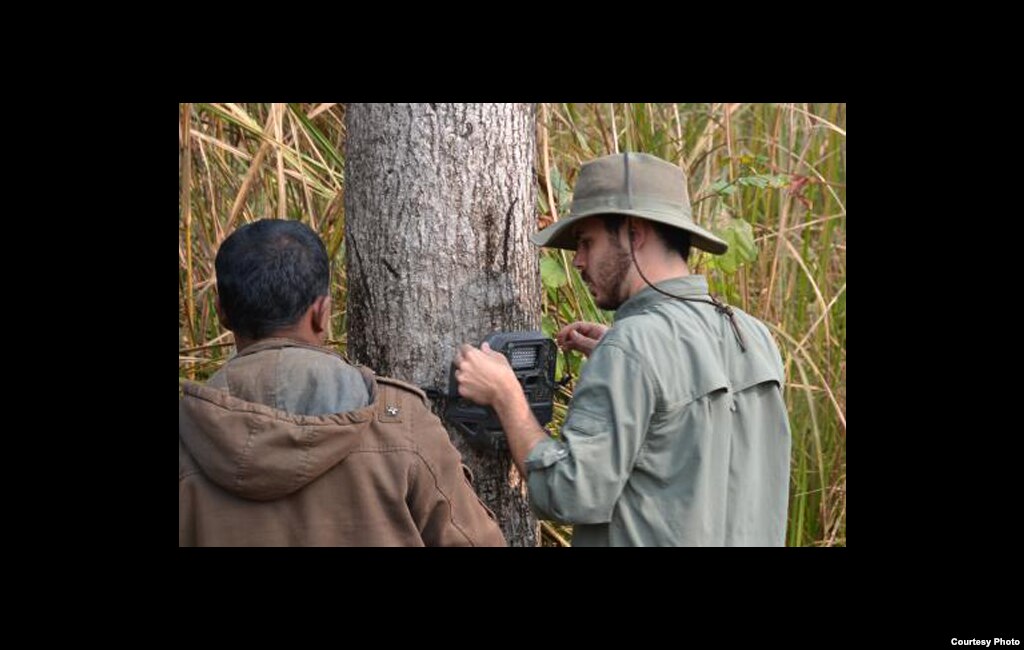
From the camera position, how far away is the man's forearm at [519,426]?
8.56 feet

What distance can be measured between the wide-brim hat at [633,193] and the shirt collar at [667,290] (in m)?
0.12

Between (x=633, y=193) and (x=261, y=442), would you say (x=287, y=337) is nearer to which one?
(x=261, y=442)

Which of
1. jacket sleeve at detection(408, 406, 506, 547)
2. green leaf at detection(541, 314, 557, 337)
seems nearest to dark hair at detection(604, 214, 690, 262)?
jacket sleeve at detection(408, 406, 506, 547)

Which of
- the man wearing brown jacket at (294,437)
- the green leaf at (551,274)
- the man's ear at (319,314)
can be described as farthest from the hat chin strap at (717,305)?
the green leaf at (551,274)

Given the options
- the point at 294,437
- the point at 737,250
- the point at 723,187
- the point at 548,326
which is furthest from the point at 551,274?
the point at 294,437

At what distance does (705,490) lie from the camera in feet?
8.29

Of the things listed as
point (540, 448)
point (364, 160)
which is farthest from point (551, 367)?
point (364, 160)

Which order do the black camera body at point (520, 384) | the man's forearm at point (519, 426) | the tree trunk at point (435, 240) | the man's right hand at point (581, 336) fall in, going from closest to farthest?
the man's forearm at point (519, 426), the black camera body at point (520, 384), the tree trunk at point (435, 240), the man's right hand at point (581, 336)

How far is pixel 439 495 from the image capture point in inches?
96.7

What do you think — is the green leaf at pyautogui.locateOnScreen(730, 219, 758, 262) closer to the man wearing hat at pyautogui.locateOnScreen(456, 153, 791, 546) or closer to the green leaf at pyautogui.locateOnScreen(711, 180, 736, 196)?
the green leaf at pyautogui.locateOnScreen(711, 180, 736, 196)

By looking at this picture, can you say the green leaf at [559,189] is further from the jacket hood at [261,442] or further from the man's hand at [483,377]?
the jacket hood at [261,442]

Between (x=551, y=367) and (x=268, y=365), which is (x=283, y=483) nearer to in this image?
(x=268, y=365)

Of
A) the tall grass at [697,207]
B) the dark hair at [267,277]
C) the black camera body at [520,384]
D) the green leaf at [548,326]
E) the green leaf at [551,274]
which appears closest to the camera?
the dark hair at [267,277]

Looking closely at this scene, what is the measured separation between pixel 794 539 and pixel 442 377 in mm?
1965
